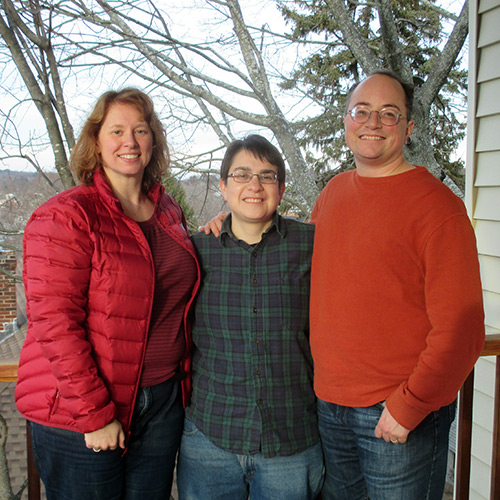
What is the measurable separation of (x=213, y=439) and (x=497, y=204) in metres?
1.94

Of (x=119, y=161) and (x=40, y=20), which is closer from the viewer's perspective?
(x=119, y=161)

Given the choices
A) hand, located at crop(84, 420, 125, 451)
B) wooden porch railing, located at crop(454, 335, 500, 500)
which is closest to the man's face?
wooden porch railing, located at crop(454, 335, 500, 500)

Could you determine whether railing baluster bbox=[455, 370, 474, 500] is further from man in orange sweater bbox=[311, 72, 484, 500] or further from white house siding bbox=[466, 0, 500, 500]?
white house siding bbox=[466, 0, 500, 500]

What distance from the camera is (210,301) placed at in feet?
4.98

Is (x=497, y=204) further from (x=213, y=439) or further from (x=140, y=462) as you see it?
(x=140, y=462)

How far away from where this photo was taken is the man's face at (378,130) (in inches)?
55.6

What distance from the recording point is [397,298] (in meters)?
1.31

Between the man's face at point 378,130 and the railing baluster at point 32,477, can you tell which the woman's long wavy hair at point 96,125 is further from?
the railing baluster at point 32,477

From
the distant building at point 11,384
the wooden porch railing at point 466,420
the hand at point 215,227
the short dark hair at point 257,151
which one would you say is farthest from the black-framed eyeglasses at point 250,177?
the distant building at point 11,384

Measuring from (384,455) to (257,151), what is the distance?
97cm

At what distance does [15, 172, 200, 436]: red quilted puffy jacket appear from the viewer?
1.21 m

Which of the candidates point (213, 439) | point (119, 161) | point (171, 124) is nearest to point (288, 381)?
point (213, 439)

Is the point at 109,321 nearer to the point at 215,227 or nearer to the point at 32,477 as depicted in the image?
Result: the point at 215,227

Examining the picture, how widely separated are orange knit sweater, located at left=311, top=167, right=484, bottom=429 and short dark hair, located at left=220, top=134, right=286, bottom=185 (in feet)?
0.76
